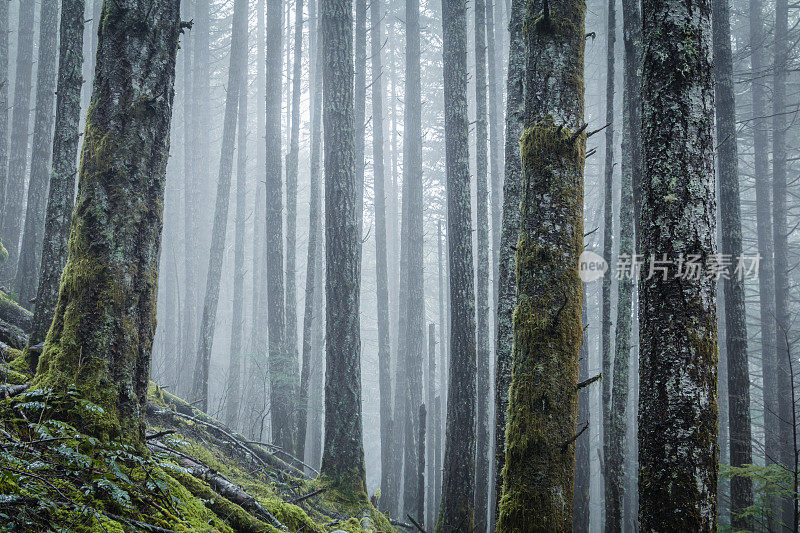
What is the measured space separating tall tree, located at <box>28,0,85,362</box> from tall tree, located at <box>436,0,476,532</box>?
549cm

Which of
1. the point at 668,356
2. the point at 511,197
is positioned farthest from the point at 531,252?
the point at 511,197

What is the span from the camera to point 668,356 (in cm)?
358

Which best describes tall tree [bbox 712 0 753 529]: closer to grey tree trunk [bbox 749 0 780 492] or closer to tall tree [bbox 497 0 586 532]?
grey tree trunk [bbox 749 0 780 492]

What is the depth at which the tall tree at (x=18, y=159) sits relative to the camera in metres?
11.6

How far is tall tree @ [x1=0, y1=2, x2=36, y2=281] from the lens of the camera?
11609 millimetres

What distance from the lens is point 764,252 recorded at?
53.9 ft

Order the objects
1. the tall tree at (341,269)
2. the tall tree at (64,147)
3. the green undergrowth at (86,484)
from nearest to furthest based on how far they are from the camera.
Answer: the green undergrowth at (86,484), the tall tree at (64,147), the tall tree at (341,269)

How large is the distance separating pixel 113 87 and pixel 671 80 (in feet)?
13.8

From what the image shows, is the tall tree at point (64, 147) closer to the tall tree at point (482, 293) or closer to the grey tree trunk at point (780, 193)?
the tall tree at point (482, 293)

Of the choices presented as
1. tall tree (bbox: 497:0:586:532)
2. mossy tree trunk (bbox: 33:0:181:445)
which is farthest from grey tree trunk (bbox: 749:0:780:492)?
mossy tree trunk (bbox: 33:0:181:445)

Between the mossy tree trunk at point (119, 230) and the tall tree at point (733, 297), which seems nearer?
the mossy tree trunk at point (119, 230)

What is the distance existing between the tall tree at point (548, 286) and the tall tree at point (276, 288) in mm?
8595

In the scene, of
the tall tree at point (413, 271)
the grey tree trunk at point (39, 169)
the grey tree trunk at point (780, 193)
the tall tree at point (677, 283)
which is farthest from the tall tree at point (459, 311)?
the grey tree trunk at point (780, 193)

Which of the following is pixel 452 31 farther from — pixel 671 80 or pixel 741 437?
pixel 741 437
